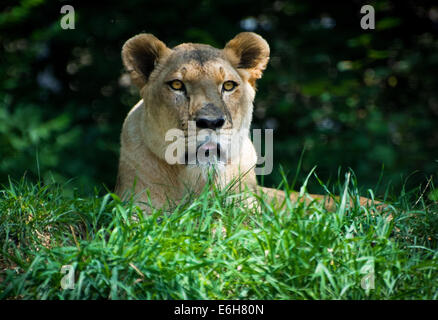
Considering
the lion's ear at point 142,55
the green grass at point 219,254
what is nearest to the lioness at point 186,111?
the lion's ear at point 142,55

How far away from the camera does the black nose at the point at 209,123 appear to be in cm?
354

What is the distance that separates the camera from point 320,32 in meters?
7.74

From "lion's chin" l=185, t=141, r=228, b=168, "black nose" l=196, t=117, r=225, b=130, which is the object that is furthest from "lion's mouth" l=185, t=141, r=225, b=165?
"black nose" l=196, t=117, r=225, b=130

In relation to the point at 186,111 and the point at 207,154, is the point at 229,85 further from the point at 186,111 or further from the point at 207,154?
the point at 207,154

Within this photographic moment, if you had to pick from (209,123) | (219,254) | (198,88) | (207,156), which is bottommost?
(219,254)

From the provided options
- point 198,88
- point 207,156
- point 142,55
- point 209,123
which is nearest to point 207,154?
point 207,156

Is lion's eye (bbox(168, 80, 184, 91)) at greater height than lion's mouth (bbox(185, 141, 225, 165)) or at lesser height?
greater

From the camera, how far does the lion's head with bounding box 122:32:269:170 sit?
12.0ft

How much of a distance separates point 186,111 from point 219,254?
1.11m

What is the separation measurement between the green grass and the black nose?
0.44m

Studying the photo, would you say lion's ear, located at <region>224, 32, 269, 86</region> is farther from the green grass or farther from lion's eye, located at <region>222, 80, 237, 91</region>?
the green grass

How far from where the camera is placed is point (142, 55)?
4.11 meters

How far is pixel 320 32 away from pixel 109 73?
2.73 meters

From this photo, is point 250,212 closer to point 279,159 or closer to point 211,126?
point 211,126
